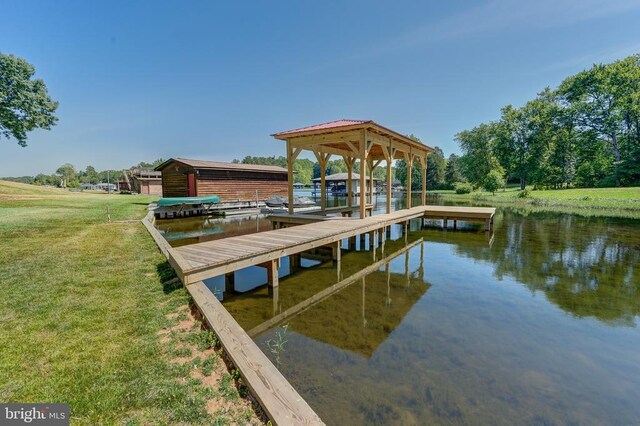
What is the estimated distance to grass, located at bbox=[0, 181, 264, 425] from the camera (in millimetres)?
2432

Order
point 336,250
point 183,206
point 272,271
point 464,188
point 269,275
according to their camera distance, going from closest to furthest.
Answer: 1. point 272,271
2. point 269,275
3. point 336,250
4. point 183,206
5. point 464,188

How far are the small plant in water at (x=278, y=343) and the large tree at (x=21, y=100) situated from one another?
3615 centimetres

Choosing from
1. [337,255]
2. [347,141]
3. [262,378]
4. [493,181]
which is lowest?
[337,255]

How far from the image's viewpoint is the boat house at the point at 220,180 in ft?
73.7

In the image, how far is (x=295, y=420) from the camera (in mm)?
2111

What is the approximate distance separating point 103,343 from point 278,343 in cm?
223

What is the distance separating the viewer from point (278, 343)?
444 centimetres

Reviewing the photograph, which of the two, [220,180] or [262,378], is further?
[220,180]

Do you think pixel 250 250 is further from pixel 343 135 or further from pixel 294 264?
pixel 343 135

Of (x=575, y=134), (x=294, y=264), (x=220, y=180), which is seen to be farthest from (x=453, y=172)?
(x=294, y=264)

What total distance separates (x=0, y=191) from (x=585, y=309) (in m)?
41.7

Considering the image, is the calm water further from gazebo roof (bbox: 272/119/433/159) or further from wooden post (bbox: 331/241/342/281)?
gazebo roof (bbox: 272/119/433/159)

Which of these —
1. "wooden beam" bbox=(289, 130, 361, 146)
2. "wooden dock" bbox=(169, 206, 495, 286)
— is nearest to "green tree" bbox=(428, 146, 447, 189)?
"wooden beam" bbox=(289, 130, 361, 146)

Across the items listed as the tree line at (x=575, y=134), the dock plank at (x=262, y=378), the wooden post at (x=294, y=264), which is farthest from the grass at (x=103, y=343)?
the tree line at (x=575, y=134)
